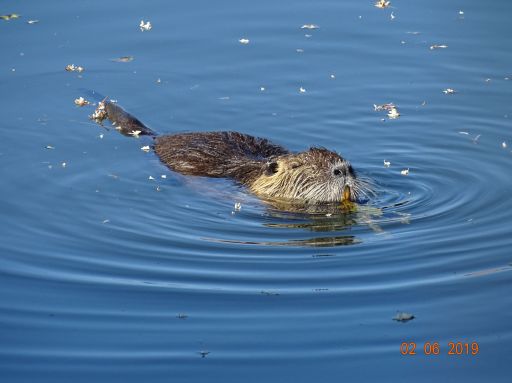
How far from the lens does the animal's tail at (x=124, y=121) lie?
1029cm

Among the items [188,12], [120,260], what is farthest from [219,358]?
[188,12]

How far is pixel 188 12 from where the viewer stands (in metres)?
13.2

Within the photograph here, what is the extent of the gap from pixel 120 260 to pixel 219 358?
69.4 inches

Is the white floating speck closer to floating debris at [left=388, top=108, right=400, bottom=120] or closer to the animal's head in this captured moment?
floating debris at [left=388, top=108, right=400, bottom=120]

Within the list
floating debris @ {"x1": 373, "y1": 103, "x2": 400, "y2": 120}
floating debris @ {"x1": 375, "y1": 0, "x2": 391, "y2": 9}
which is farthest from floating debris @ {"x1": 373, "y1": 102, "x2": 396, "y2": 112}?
floating debris @ {"x1": 375, "y1": 0, "x2": 391, "y2": 9}

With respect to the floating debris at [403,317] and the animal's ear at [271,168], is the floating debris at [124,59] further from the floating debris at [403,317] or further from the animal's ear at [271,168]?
the floating debris at [403,317]

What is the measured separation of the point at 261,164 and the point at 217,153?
1.57 feet

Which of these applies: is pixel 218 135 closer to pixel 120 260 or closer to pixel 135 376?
pixel 120 260

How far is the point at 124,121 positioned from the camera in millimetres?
10344

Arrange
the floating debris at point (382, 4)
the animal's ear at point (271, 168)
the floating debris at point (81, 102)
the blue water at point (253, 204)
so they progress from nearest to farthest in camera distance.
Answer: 1. the blue water at point (253, 204)
2. the animal's ear at point (271, 168)
3. the floating debris at point (81, 102)
4. the floating debris at point (382, 4)

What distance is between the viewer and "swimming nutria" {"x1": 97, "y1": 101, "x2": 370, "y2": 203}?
861 centimetres

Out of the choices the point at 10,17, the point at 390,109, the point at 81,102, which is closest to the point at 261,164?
the point at 390,109

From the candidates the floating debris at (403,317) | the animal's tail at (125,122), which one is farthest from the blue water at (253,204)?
the animal's tail at (125,122)

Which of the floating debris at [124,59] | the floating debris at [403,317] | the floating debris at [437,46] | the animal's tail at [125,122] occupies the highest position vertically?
the floating debris at [437,46]
